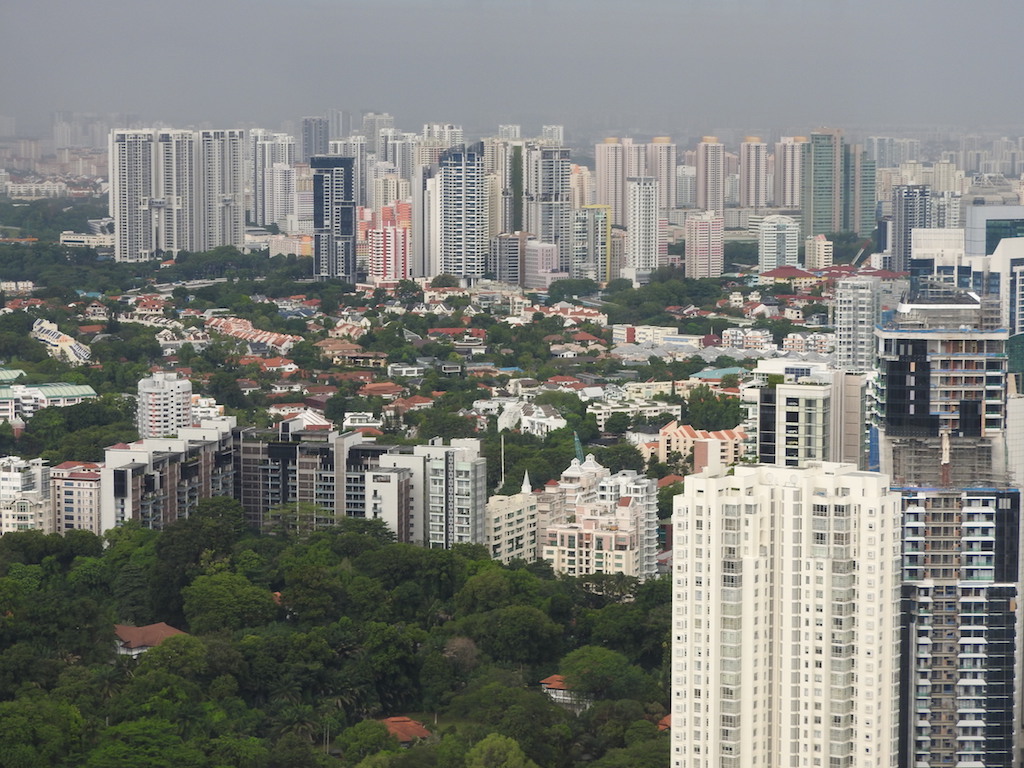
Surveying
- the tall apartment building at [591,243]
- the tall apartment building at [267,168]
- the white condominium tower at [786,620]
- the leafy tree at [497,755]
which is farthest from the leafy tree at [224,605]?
the tall apartment building at [267,168]

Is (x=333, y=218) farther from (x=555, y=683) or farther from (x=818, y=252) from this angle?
(x=555, y=683)

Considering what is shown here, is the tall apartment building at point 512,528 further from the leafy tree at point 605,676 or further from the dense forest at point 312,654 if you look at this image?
the leafy tree at point 605,676

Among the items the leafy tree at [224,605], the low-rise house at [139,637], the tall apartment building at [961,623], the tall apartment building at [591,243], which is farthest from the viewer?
the tall apartment building at [591,243]

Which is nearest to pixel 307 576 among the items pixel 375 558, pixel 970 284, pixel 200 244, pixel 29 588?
pixel 375 558

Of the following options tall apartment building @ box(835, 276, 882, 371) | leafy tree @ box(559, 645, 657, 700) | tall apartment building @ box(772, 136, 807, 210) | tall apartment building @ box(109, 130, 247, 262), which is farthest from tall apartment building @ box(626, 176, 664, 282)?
leafy tree @ box(559, 645, 657, 700)

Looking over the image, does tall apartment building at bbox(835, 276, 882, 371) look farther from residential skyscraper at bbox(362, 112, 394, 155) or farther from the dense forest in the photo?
residential skyscraper at bbox(362, 112, 394, 155)

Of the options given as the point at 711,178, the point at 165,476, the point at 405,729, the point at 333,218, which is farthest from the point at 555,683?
the point at 711,178
